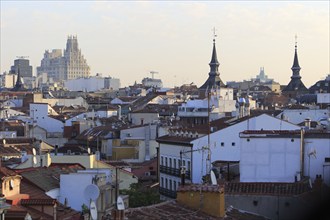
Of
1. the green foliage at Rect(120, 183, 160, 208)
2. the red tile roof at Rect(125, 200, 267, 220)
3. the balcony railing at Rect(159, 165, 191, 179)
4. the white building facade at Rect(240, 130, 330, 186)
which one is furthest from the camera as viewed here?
the balcony railing at Rect(159, 165, 191, 179)

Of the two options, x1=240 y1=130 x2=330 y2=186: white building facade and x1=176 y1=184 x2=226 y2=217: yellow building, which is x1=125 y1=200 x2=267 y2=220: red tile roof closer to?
x1=176 y1=184 x2=226 y2=217: yellow building

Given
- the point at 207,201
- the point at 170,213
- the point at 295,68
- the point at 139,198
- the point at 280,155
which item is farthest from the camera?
the point at 295,68

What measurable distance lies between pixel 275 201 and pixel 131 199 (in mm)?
9182

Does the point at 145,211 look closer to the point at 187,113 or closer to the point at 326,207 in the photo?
the point at 326,207

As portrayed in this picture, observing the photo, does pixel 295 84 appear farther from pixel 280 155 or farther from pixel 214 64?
pixel 280 155

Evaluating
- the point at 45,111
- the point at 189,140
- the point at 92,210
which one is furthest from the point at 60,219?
the point at 45,111

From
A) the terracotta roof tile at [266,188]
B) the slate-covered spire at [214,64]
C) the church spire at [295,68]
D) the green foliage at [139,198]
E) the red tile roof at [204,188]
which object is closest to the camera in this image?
the red tile roof at [204,188]

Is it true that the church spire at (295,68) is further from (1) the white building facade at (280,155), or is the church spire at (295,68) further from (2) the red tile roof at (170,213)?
(2) the red tile roof at (170,213)

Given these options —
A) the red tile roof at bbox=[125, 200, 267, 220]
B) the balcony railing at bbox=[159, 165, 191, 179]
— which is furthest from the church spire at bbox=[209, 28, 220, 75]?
the red tile roof at bbox=[125, 200, 267, 220]

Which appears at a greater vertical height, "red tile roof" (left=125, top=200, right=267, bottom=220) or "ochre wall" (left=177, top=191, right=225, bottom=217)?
"ochre wall" (left=177, top=191, right=225, bottom=217)

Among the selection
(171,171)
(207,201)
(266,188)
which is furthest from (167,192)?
(207,201)

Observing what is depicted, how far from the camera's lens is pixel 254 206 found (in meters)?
22.2

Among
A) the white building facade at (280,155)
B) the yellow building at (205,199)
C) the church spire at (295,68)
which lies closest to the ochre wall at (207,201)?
the yellow building at (205,199)

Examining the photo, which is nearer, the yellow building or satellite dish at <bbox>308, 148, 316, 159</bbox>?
the yellow building
